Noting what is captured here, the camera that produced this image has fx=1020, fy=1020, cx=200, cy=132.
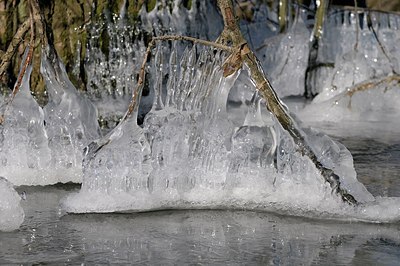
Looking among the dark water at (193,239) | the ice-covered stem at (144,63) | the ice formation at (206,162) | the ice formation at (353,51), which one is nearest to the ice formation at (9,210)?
the dark water at (193,239)

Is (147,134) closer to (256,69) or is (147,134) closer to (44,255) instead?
(256,69)

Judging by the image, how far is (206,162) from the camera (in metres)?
4.21

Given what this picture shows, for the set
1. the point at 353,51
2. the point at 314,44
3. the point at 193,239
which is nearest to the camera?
the point at 193,239

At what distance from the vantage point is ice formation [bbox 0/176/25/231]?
367 cm

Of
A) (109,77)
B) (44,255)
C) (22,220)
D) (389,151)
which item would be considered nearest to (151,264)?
(44,255)

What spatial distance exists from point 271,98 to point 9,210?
1.10m

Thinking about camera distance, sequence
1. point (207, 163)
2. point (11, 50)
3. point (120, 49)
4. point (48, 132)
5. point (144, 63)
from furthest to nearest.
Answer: point (120, 49) → point (48, 132) → point (11, 50) → point (207, 163) → point (144, 63)

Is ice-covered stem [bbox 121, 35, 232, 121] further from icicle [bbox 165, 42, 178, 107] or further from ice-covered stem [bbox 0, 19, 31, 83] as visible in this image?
ice-covered stem [bbox 0, 19, 31, 83]

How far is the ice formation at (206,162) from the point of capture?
159 inches

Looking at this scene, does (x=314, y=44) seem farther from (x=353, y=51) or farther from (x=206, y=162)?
(x=206, y=162)

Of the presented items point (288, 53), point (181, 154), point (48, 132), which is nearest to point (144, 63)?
point (181, 154)

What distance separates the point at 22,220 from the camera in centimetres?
373

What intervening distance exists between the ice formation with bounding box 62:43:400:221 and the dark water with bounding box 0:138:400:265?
0.09 metres

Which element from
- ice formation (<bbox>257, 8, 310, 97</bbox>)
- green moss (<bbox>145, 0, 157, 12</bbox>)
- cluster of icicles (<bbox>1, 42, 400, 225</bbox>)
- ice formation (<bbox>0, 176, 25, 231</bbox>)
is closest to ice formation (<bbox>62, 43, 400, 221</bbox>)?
cluster of icicles (<bbox>1, 42, 400, 225</bbox>)
